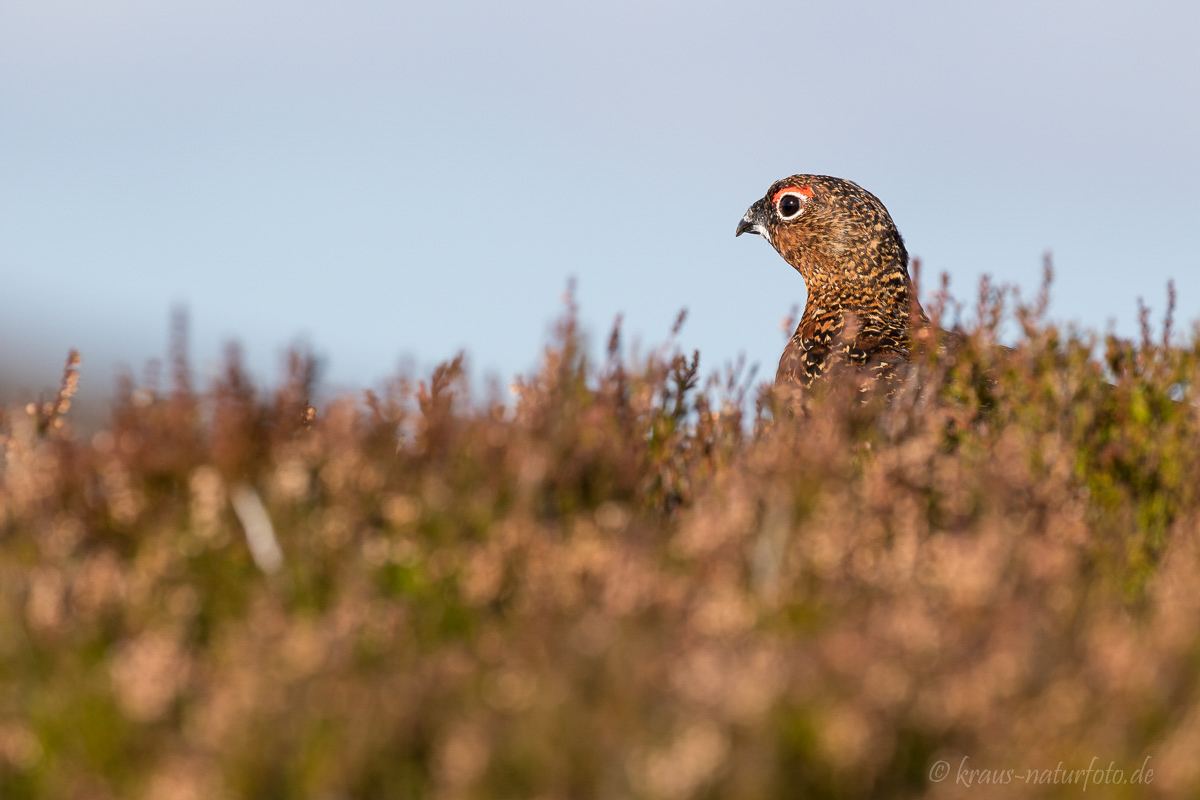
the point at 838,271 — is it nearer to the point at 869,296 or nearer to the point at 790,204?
the point at 869,296

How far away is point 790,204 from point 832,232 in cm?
59

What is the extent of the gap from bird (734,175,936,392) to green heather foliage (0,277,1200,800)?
5.46 ft

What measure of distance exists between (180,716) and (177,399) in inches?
64.3

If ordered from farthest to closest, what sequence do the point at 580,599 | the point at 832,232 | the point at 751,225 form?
the point at 751,225 < the point at 832,232 < the point at 580,599

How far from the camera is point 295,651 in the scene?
2.72 meters

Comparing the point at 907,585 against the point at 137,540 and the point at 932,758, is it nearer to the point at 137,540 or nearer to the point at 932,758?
the point at 932,758

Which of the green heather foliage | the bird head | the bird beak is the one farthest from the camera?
the bird beak

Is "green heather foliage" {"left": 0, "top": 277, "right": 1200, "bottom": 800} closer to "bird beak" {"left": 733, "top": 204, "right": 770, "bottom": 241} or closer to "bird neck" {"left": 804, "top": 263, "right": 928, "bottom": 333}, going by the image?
"bird neck" {"left": 804, "top": 263, "right": 928, "bottom": 333}

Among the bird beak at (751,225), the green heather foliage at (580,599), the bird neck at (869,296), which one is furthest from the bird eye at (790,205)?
the green heather foliage at (580,599)

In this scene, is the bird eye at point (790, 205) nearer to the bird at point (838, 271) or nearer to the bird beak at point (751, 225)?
the bird at point (838, 271)

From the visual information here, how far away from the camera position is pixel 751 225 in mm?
9172

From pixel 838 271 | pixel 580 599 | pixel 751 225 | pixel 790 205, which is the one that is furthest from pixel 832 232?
pixel 580 599

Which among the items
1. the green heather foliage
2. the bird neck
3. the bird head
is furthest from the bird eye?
the green heather foliage

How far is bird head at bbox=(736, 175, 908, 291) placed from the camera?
26.3 ft
